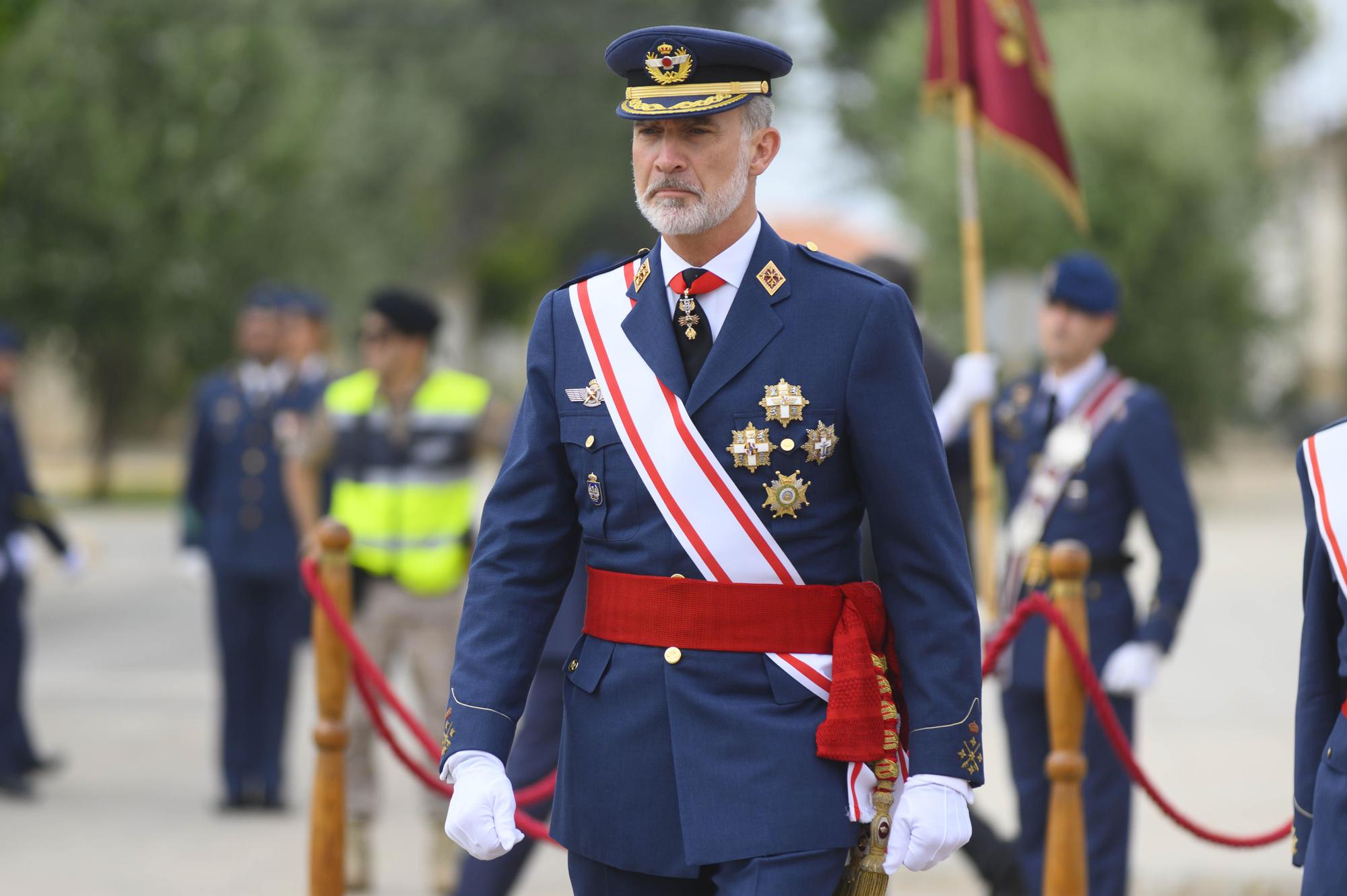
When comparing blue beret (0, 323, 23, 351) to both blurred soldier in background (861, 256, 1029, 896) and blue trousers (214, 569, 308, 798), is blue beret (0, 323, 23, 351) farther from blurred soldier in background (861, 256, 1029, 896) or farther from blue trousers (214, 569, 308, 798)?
blurred soldier in background (861, 256, 1029, 896)

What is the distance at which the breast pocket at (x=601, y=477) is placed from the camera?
10.5 feet

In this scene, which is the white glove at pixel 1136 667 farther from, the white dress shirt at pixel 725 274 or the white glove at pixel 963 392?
the white dress shirt at pixel 725 274

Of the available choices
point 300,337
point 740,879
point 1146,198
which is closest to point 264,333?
point 300,337

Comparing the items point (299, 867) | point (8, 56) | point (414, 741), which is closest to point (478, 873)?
point (299, 867)

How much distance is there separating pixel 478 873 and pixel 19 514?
428 centimetres

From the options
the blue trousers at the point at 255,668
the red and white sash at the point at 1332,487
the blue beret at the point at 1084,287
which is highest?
the red and white sash at the point at 1332,487

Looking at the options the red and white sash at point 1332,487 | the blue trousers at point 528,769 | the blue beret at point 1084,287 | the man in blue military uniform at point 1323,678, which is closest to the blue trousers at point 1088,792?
the blue beret at point 1084,287

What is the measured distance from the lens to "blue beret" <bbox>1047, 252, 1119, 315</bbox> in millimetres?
5957

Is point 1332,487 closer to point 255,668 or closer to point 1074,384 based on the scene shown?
point 1074,384

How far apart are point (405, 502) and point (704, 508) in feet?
13.5

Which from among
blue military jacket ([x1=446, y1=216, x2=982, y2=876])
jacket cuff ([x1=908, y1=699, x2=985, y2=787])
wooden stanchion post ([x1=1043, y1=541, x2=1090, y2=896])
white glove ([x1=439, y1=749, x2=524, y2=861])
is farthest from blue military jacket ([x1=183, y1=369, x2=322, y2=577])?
jacket cuff ([x1=908, y1=699, x2=985, y2=787])

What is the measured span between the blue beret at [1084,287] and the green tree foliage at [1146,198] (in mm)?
21307

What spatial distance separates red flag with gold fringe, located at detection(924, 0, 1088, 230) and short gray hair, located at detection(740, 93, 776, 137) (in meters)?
4.64

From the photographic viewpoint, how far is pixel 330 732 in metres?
5.36
